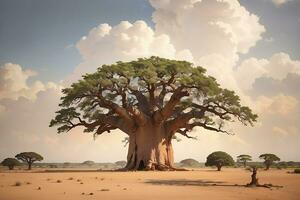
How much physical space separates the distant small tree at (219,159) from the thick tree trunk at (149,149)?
10.7m

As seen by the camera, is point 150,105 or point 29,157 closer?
point 150,105

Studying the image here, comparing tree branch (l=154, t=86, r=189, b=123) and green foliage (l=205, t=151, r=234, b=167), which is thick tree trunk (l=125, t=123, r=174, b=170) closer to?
tree branch (l=154, t=86, r=189, b=123)

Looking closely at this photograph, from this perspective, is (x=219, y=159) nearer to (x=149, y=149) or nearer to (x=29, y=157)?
(x=149, y=149)

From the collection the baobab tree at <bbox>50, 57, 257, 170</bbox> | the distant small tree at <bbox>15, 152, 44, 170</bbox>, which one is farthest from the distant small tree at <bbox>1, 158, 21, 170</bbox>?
the baobab tree at <bbox>50, 57, 257, 170</bbox>

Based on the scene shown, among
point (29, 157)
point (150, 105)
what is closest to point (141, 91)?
point (150, 105)

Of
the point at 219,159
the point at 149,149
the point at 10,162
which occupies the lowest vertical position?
the point at 10,162

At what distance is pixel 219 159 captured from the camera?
44938 millimetres

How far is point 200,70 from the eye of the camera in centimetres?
3312

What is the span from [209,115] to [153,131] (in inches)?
227

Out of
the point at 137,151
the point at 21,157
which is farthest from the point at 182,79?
the point at 21,157

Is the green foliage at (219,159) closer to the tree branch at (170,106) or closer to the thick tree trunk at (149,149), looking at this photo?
the thick tree trunk at (149,149)

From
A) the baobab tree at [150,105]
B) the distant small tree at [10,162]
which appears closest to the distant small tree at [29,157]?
the distant small tree at [10,162]

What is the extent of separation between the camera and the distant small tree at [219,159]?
1763 inches

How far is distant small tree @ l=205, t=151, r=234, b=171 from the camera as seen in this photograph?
4478 cm
